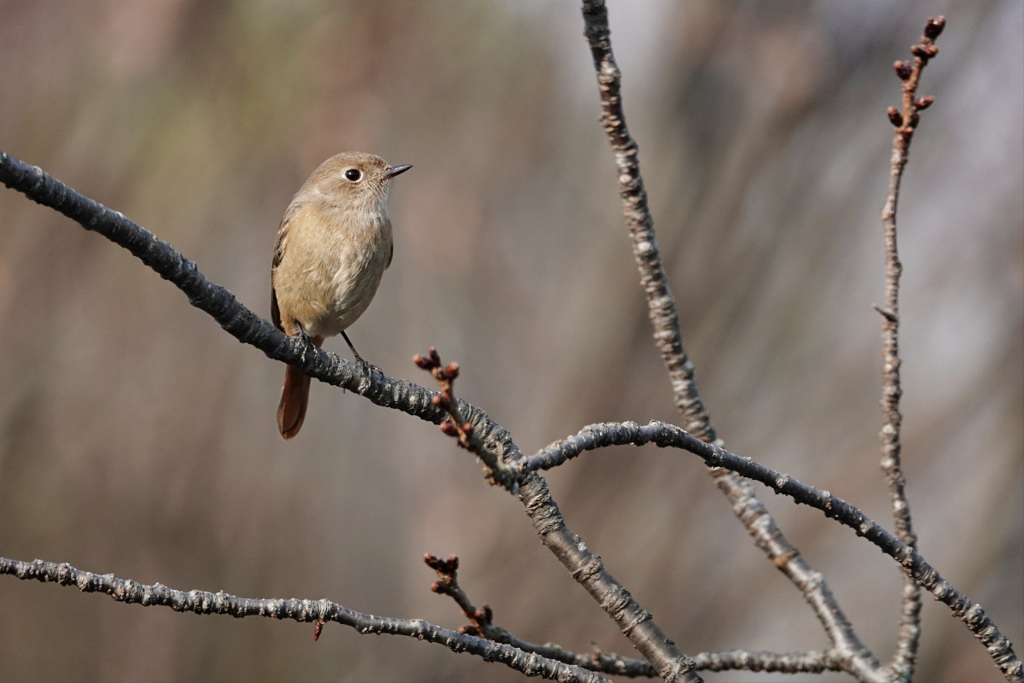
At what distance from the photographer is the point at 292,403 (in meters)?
4.10

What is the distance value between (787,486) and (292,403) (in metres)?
2.79

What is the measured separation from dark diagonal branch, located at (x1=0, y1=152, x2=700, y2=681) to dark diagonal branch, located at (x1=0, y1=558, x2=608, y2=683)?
0.14 metres

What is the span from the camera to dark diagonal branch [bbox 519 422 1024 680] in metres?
1.61

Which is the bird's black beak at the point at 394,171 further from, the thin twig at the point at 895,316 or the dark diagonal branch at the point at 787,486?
the dark diagonal branch at the point at 787,486

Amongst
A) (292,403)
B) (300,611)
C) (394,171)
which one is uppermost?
(394,171)

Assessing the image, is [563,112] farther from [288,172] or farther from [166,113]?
[166,113]

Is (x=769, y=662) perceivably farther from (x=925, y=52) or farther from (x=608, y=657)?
(x=925, y=52)

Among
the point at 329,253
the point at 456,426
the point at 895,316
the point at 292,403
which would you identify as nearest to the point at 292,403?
the point at 292,403

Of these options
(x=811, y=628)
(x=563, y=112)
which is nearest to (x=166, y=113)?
(x=563, y=112)

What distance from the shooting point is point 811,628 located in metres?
5.10

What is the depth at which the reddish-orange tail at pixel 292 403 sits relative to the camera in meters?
4.10

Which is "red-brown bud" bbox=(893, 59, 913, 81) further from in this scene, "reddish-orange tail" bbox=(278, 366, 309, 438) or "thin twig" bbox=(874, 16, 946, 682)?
"reddish-orange tail" bbox=(278, 366, 309, 438)

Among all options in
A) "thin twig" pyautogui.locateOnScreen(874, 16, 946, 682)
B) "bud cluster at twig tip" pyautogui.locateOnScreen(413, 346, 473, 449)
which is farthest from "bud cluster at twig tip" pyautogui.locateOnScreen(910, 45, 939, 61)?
"bud cluster at twig tip" pyautogui.locateOnScreen(413, 346, 473, 449)

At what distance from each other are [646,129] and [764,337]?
1.41 metres
